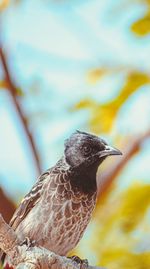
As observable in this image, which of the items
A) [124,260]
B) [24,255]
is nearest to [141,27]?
[124,260]

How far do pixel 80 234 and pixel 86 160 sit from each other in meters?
0.41

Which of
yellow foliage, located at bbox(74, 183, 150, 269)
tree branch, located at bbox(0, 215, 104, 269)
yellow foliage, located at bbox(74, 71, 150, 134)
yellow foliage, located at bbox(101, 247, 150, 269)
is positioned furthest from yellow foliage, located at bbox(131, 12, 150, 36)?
tree branch, located at bbox(0, 215, 104, 269)

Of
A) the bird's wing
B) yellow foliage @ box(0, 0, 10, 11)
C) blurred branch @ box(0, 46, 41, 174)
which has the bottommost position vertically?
the bird's wing

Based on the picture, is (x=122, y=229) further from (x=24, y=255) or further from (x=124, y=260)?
(x=24, y=255)

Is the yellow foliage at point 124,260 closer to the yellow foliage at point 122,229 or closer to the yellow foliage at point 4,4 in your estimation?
the yellow foliage at point 122,229

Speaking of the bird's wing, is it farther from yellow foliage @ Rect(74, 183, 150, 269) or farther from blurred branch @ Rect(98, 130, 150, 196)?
yellow foliage @ Rect(74, 183, 150, 269)

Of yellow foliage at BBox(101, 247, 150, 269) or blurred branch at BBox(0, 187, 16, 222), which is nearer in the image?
blurred branch at BBox(0, 187, 16, 222)

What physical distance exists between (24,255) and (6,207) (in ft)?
2.82

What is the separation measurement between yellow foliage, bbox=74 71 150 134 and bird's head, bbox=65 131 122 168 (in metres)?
0.72

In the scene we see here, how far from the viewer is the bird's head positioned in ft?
14.2

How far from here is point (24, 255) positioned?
323cm

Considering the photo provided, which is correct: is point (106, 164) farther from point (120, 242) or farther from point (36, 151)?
point (36, 151)

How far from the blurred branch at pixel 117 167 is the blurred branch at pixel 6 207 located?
77 cm

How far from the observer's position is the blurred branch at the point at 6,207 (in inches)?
156
